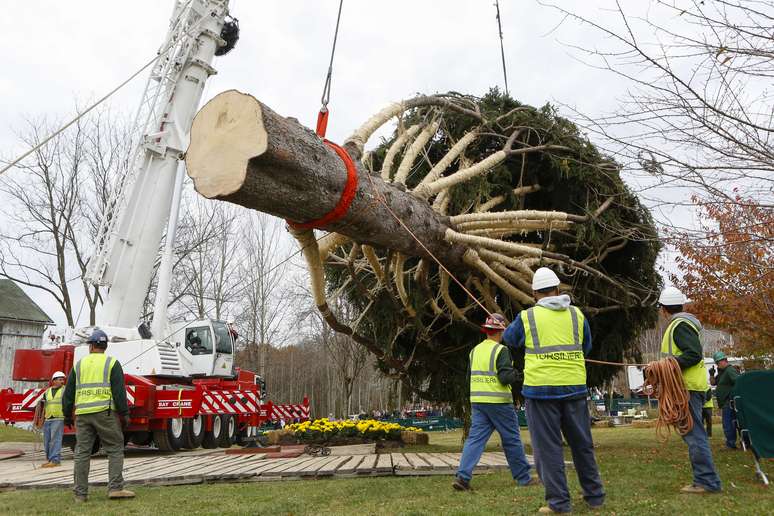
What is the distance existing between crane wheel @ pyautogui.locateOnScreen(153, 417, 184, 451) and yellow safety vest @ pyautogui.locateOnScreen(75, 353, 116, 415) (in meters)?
6.29

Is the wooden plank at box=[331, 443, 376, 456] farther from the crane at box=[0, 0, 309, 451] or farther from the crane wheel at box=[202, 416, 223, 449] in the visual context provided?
the crane wheel at box=[202, 416, 223, 449]

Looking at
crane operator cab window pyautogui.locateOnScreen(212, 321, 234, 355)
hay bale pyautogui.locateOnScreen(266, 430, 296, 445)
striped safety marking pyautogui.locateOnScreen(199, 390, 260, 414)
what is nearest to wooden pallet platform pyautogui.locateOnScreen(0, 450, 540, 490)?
hay bale pyautogui.locateOnScreen(266, 430, 296, 445)

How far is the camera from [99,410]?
6109 mm

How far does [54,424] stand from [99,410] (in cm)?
504

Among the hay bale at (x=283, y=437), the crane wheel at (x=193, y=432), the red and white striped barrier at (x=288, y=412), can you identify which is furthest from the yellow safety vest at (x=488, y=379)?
the red and white striped barrier at (x=288, y=412)

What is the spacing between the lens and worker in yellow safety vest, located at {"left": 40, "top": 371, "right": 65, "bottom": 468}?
10062 mm

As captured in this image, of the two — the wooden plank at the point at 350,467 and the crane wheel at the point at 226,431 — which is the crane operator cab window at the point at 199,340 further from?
the wooden plank at the point at 350,467

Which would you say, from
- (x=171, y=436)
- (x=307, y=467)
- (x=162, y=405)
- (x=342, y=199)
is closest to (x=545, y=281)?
(x=342, y=199)

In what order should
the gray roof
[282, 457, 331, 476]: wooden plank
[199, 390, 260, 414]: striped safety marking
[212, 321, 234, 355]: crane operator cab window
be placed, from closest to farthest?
[282, 457, 331, 476]: wooden plank, [199, 390, 260, 414]: striped safety marking, [212, 321, 234, 355]: crane operator cab window, the gray roof

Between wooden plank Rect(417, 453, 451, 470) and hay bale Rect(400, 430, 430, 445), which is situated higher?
wooden plank Rect(417, 453, 451, 470)

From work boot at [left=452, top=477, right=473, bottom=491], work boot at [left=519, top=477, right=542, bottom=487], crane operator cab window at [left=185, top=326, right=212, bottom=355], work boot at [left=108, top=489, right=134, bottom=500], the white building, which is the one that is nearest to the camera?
work boot at [left=452, top=477, right=473, bottom=491]

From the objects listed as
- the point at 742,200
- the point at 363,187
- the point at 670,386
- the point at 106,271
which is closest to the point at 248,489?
the point at 363,187

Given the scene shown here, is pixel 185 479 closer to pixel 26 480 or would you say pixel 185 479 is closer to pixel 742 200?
pixel 26 480

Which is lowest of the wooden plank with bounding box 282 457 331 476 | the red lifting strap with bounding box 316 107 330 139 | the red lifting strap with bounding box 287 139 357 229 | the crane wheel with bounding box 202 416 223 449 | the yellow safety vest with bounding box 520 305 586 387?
the crane wheel with bounding box 202 416 223 449
